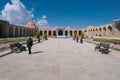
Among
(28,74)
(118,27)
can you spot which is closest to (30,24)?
(118,27)

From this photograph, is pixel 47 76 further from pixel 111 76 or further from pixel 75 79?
pixel 111 76

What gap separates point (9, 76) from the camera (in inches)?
209

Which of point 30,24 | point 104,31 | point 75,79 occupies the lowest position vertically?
point 75,79

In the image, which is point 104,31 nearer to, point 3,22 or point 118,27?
point 118,27

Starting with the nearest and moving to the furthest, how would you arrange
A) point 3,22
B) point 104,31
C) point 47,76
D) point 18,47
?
point 47,76, point 18,47, point 3,22, point 104,31

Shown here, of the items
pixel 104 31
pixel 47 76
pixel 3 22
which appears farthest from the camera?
pixel 104 31

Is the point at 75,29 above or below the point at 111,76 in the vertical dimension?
above

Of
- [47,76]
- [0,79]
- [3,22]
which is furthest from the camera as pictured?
[3,22]

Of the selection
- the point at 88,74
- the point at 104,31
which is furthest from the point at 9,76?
the point at 104,31

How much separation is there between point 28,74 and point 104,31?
60.8 metres

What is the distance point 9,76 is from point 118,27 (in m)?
41.9

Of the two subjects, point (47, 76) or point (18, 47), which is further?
point (18, 47)

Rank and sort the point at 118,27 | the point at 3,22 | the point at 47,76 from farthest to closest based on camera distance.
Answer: the point at 118,27 → the point at 3,22 → the point at 47,76

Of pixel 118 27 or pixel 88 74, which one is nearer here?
pixel 88 74
